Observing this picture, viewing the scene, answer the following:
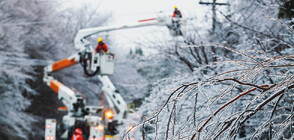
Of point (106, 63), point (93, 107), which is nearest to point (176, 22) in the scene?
point (106, 63)

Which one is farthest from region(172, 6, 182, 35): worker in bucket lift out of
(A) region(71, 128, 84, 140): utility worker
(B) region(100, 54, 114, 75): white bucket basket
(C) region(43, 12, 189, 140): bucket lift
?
(A) region(71, 128, 84, 140): utility worker

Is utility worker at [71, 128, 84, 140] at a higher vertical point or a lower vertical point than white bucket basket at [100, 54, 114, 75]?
lower

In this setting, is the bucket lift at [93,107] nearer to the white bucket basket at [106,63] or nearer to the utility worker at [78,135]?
the white bucket basket at [106,63]

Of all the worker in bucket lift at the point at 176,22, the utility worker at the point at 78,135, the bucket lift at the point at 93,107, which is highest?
the worker in bucket lift at the point at 176,22

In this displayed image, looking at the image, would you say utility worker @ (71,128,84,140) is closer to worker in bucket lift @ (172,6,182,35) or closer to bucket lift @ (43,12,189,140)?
bucket lift @ (43,12,189,140)

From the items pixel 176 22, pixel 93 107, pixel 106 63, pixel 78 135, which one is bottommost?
pixel 78 135

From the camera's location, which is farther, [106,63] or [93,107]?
[93,107]

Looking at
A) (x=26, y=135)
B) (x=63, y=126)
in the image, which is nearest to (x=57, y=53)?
(x=26, y=135)

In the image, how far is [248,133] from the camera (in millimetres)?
6922

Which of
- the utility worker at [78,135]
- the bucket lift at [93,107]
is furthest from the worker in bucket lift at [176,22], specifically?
the utility worker at [78,135]

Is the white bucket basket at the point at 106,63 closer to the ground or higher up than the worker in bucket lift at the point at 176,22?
closer to the ground

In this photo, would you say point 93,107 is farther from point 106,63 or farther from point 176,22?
point 176,22

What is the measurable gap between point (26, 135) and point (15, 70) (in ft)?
10.5

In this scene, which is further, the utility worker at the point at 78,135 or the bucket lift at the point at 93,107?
the bucket lift at the point at 93,107
